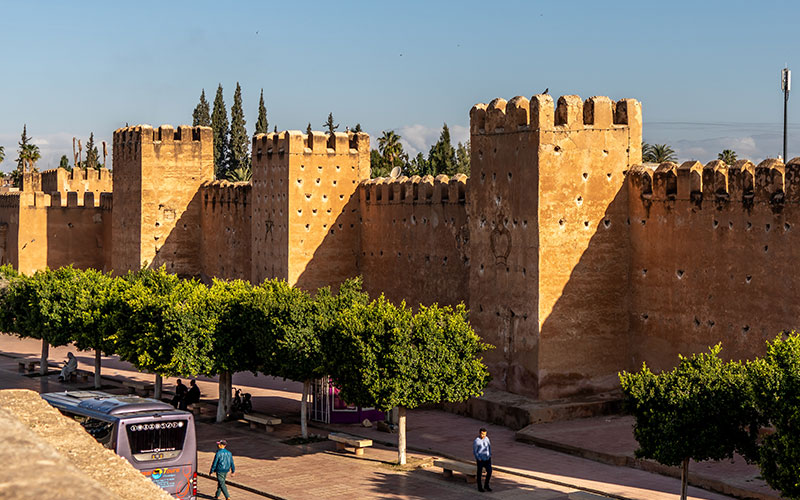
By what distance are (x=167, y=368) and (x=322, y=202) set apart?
815cm

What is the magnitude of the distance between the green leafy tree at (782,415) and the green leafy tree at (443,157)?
5588cm

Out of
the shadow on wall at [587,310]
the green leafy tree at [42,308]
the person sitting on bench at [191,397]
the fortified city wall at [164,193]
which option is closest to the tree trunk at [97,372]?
the green leafy tree at [42,308]

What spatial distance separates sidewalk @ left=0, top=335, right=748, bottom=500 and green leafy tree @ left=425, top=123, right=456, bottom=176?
44.8 meters

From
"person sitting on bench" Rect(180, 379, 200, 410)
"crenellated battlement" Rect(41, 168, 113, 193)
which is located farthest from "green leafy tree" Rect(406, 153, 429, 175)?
"person sitting on bench" Rect(180, 379, 200, 410)

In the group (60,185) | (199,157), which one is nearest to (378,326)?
(199,157)

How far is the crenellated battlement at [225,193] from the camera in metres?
36.4

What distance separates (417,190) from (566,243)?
720 centimetres

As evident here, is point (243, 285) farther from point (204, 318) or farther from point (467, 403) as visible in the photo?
point (467, 403)

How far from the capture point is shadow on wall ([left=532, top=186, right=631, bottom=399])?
24.2 meters

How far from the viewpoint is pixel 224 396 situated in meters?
27.3

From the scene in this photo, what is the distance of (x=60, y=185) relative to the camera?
5194 centimetres

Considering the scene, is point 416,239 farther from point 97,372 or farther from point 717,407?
point 717,407

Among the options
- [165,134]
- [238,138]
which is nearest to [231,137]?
[238,138]

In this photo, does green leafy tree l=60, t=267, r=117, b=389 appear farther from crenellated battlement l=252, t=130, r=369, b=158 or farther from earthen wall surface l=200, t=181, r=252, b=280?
crenellated battlement l=252, t=130, r=369, b=158
